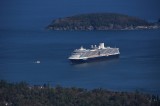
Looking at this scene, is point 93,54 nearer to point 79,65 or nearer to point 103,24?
point 79,65

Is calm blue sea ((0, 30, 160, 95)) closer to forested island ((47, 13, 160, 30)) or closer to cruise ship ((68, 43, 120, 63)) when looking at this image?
cruise ship ((68, 43, 120, 63))

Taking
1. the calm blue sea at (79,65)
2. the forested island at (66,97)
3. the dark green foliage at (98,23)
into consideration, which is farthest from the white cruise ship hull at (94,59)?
the forested island at (66,97)

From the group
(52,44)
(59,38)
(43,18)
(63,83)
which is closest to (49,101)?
(63,83)

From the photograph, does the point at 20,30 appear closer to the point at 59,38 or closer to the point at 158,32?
the point at 59,38

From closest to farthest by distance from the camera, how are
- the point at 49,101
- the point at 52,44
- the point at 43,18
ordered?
1. the point at 49,101
2. the point at 52,44
3. the point at 43,18

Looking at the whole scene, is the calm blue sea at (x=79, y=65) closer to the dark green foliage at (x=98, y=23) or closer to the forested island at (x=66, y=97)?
the dark green foliage at (x=98, y=23)

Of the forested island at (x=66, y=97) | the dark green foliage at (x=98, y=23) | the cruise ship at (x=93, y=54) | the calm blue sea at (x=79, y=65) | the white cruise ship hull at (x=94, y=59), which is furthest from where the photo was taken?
the dark green foliage at (x=98, y=23)
